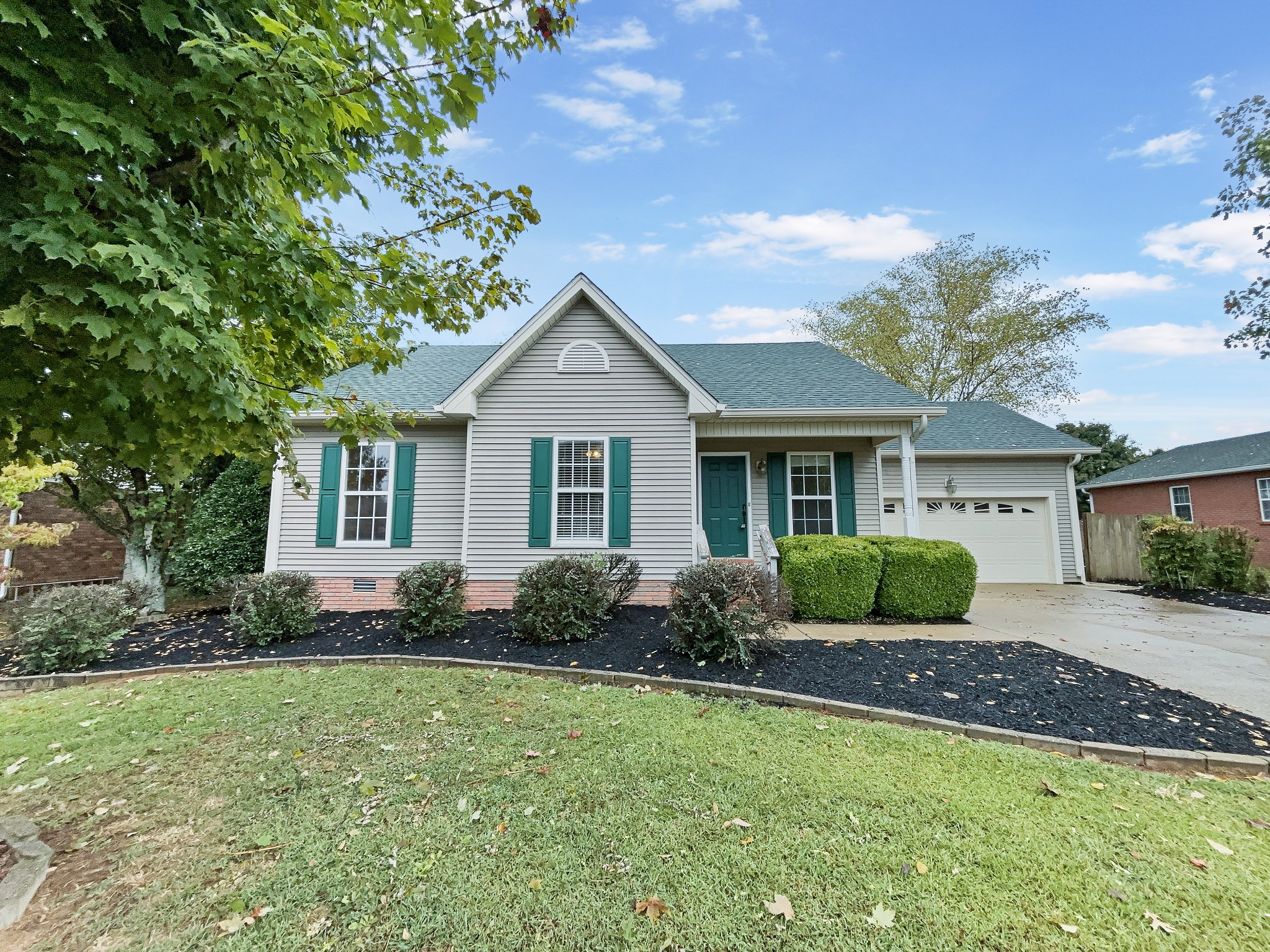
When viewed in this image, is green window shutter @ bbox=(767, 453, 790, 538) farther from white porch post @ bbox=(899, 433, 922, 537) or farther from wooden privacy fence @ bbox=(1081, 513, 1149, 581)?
wooden privacy fence @ bbox=(1081, 513, 1149, 581)

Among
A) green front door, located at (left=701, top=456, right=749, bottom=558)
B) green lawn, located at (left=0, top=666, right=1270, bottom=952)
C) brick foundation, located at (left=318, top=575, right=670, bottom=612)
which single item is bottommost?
green lawn, located at (left=0, top=666, right=1270, bottom=952)

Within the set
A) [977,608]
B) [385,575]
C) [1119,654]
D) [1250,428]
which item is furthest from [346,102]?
[1250,428]

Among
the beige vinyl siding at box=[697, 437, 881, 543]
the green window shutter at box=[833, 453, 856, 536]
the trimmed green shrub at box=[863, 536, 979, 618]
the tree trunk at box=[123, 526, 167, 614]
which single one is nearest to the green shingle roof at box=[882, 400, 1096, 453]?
the beige vinyl siding at box=[697, 437, 881, 543]

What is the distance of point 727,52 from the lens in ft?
27.9

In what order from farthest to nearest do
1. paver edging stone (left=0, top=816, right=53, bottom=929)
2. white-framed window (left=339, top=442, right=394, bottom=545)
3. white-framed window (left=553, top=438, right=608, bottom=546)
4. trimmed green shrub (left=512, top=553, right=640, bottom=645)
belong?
1. white-framed window (left=339, top=442, right=394, bottom=545)
2. white-framed window (left=553, top=438, right=608, bottom=546)
3. trimmed green shrub (left=512, top=553, right=640, bottom=645)
4. paver edging stone (left=0, top=816, right=53, bottom=929)

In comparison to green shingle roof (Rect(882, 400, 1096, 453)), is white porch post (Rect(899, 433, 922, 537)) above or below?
below

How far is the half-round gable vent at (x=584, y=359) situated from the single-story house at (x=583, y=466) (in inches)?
1.1

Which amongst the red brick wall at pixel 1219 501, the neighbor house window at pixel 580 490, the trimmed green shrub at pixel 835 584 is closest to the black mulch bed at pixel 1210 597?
the trimmed green shrub at pixel 835 584

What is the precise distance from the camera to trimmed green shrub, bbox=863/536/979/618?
309 inches

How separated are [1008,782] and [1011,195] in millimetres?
13617

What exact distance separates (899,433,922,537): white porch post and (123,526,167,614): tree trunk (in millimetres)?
13212

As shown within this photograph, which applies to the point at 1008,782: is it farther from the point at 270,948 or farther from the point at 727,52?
the point at 727,52

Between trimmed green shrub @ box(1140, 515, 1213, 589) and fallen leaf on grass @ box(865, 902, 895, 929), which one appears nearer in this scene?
fallen leaf on grass @ box(865, 902, 895, 929)

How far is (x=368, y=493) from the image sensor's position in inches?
364
